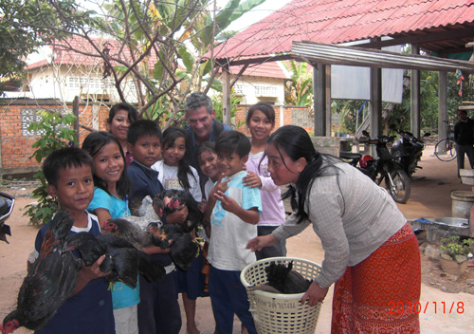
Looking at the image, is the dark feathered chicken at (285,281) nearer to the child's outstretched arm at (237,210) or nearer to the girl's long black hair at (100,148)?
the child's outstretched arm at (237,210)

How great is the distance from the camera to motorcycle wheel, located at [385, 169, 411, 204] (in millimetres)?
7191

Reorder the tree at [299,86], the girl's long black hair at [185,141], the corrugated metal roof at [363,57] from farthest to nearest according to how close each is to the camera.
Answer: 1. the tree at [299,86]
2. the corrugated metal roof at [363,57]
3. the girl's long black hair at [185,141]

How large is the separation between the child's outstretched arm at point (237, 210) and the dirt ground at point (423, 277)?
1.16 meters

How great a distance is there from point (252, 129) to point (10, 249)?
4365mm

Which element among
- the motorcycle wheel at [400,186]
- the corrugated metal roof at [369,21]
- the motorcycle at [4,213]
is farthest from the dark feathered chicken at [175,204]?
the motorcycle wheel at [400,186]

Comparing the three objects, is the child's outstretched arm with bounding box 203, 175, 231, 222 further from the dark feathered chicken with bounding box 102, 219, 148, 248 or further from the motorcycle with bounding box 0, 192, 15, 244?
the motorcycle with bounding box 0, 192, 15, 244

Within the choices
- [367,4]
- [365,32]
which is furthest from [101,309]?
[367,4]

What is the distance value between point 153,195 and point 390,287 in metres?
1.46

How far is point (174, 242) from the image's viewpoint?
2.02m

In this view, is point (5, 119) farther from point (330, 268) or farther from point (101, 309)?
point (330, 268)

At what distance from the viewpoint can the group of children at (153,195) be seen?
1.79 meters

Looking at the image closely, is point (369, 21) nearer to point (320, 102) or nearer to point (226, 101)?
point (320, 102)

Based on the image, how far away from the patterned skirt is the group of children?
79 cm

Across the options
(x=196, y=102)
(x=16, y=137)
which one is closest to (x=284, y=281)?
(x=196, y=102)
